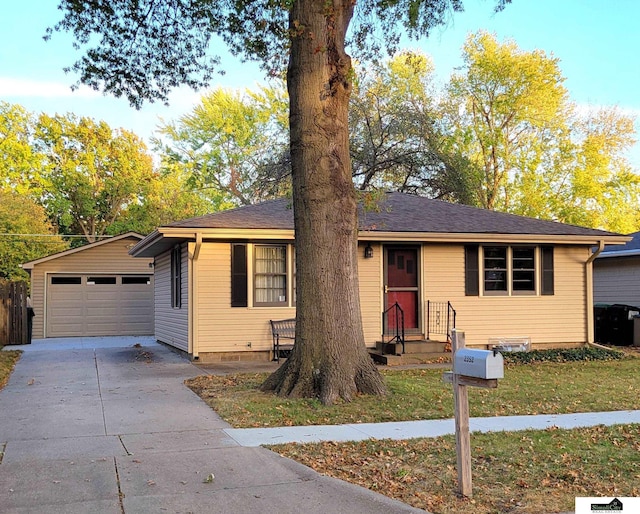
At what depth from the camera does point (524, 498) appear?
5.11 meters

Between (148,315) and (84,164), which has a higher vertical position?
(84,164)

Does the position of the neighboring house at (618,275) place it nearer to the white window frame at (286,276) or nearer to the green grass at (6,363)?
the white window frame at (286,276)

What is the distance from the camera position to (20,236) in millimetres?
30078

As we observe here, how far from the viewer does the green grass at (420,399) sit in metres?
8.27

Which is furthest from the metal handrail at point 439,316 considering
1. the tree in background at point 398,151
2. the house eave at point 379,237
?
the tree in background at point 398,151

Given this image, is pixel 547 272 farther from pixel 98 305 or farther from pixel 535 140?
pixel 535 140

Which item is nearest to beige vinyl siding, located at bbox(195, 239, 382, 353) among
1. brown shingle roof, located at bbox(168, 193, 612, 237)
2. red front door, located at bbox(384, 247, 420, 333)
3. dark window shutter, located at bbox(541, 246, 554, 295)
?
brown shingle roof, located at bbox(168, 193, 612, 237)

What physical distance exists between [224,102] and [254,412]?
36.5 meters

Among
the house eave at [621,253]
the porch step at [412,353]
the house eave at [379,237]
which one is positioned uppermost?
the house eave at [379,237]

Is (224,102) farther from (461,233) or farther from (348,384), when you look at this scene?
(348,384)

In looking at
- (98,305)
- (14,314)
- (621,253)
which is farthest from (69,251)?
(621,253)

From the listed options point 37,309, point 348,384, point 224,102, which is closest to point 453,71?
point 224,102

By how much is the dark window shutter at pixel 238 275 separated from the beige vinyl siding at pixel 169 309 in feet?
3.49

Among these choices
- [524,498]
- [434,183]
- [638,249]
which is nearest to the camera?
[524,498]
